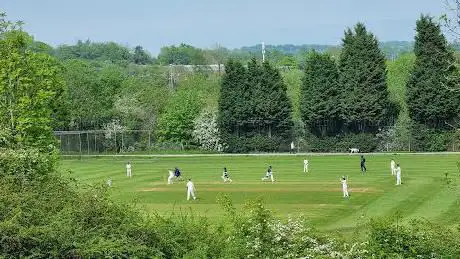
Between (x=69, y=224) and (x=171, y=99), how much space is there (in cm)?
9168

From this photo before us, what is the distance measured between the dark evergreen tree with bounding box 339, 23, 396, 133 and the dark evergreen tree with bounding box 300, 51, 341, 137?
1.21 meters

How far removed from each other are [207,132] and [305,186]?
4372cm

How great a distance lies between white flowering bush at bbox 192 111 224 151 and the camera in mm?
95312

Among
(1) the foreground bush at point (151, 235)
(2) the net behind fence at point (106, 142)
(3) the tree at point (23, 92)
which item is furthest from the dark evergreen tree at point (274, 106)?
(1) the foreground bush at point (151, 235)

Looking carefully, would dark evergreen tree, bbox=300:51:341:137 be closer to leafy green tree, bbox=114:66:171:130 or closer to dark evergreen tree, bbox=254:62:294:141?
dark evergreen tree, bbox=254:62:294:141

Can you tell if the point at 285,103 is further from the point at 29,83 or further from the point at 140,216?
the point at 140,216

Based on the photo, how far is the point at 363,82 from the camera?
8825 cm

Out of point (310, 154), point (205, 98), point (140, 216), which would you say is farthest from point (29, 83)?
point (205, 98)

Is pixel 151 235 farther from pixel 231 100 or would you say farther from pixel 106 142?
pixel 106 142

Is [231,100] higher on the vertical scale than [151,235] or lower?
higher

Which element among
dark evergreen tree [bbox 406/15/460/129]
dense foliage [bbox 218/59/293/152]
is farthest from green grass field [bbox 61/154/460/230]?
dense foliage [bbox 218/59/293/152]

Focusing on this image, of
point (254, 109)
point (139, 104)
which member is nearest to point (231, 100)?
point (254, 109)

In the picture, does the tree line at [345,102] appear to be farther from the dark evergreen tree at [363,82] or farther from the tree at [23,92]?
the tree at [23,92]

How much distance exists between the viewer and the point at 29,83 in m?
37.6
